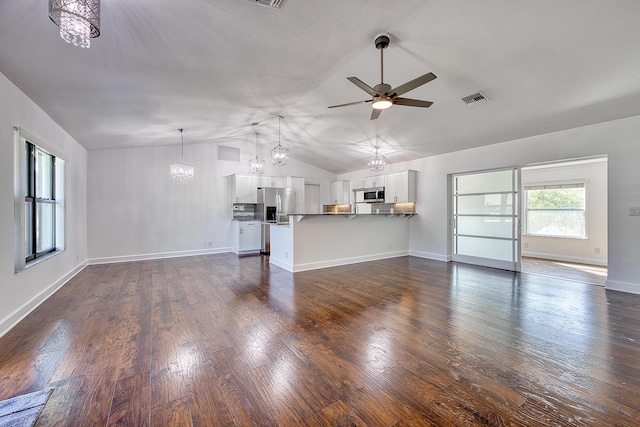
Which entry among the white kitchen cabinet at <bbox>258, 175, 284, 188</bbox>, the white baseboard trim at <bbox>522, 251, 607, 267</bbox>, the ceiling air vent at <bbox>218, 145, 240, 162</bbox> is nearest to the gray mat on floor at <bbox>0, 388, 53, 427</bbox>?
the white kitchen cabinet at <bbox>258, 175, 284, 188</bbox>

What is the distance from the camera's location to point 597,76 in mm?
3090

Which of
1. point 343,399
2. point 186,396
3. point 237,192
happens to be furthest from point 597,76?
point 237,192

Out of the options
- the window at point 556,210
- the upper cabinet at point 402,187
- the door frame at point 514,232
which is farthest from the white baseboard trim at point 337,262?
the window at point 556,210

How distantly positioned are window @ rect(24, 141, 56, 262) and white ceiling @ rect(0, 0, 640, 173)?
653 mm

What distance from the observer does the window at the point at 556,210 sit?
249 inches

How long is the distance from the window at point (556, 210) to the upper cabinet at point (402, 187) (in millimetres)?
3154

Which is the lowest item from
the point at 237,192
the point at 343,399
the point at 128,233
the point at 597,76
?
the point at 343,399

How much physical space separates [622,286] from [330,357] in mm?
4785

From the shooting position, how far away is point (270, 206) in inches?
299

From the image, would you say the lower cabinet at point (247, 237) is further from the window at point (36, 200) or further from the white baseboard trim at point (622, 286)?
the white baseboard trim at point (622, 286)

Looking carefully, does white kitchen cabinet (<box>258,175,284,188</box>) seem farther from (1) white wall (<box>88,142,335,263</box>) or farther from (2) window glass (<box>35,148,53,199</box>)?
(2) window glass (<box>35,148,53,199</box>)

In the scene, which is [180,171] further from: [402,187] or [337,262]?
[402,187]

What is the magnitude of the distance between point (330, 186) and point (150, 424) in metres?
8.30

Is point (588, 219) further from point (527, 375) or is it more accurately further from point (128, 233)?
point (128, 233)
